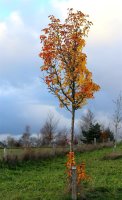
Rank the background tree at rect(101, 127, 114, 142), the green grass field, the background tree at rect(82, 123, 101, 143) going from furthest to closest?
the background tree at rect(101, 127, 114, 142) < the background tree at rect(82, 123, 101, 143) < the green grass field

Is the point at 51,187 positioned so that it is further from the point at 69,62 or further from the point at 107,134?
the point at 107,134

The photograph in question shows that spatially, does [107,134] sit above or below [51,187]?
above

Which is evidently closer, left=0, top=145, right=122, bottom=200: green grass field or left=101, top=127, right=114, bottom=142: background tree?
left=0, top=145, right=122, bottom=200: green grass field

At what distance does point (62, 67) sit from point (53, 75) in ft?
1.45

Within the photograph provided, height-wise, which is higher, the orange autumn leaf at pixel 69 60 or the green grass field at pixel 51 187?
the orange autumn leaf at pixel 69 60

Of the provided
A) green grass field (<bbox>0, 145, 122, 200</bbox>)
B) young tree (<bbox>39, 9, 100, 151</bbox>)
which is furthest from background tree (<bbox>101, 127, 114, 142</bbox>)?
young tree (<bbox>39, 9, 100, 151</bbox>)

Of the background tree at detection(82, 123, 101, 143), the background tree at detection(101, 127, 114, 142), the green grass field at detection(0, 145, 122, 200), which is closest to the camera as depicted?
the green grass field at detection(0, 145, 122, 200)

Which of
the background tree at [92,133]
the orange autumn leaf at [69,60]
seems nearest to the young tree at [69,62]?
the orange autumn leaf at [69,60]

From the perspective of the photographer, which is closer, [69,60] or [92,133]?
[69,60]

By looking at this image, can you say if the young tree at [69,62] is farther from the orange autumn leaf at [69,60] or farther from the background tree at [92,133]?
the background tree at [92,133]

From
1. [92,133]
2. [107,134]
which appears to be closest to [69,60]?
[92,133]

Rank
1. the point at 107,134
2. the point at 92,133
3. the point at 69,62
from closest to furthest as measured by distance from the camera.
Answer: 1. the point at 69,62
2. the point at 92,133
3. the point at 107,134

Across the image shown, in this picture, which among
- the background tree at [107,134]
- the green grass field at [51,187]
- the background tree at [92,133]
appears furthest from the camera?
the background tree at [107,134]

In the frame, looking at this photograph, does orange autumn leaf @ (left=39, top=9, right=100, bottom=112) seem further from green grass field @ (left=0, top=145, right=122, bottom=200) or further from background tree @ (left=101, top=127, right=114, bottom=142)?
background tree @ (left=101, top=127, right=114, bottom=142)
